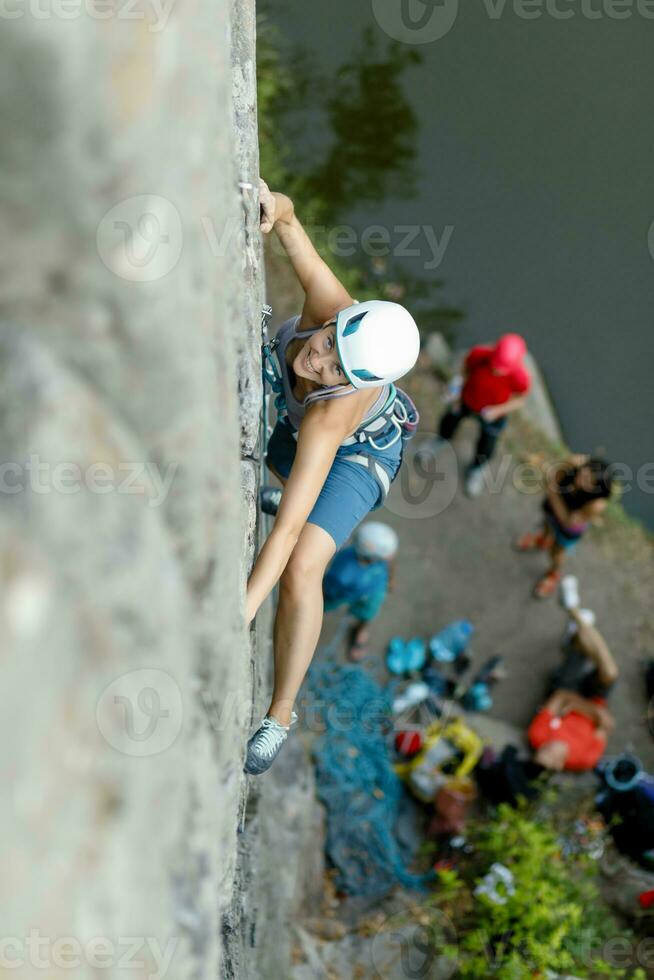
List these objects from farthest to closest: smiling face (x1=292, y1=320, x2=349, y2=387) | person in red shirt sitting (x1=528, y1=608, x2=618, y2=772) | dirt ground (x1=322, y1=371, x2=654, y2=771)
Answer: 1. dirt ground (x1=322, y1=371, x2=654, y2=771)
2. person in red shirt sitting (x1=528, y1=608, x2=618, y2=772)
3. smiling face (x1=292, y1=320, x2=349, y2=387)

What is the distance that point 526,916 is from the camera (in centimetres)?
502

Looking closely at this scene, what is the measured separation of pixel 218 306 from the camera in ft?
5.25

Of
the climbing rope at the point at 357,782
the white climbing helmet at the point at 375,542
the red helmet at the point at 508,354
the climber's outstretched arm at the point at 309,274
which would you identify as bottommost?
the climbing rope at the point at 357,782

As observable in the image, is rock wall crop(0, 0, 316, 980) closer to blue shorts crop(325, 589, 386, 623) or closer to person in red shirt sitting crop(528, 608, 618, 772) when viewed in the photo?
blue shorts crop(325, 589, 386, 623)

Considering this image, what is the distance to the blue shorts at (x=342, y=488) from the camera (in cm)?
298

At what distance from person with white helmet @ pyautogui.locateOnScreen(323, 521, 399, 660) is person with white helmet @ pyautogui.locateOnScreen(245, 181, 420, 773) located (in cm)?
213

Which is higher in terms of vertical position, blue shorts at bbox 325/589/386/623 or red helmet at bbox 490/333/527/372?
red helmet at bbox 490/333/527/372

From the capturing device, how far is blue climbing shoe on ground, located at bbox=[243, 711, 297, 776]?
2701mm

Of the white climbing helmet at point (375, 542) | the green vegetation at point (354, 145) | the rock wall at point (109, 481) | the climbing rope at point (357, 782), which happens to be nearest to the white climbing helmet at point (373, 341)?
the rock wall at point (109, 481)

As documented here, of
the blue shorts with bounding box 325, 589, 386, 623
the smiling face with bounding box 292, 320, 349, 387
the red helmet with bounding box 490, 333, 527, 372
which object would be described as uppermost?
the red helmet with bounding box 490, 333, 527, 372

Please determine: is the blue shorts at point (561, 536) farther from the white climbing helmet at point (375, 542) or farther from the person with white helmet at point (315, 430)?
the person with white helmet at point (315, 430)

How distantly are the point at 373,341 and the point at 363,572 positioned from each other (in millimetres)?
3153

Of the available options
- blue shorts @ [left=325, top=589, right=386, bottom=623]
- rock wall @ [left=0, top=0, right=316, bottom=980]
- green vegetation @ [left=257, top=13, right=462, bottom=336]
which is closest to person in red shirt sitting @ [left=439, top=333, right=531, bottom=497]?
blue shorts @ [left=325, top=589, right=386, bottom=623]

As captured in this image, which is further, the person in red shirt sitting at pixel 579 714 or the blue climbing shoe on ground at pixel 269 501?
the person in red shirt sitting at pixel 579 714
